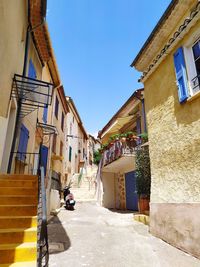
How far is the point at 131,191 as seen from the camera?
40.0 ft

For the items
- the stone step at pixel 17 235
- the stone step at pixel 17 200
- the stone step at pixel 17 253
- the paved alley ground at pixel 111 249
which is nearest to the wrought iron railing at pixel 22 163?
the stone step at pixel 17 200

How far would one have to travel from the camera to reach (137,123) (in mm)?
12273

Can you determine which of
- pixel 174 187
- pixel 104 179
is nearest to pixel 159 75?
pixel 174 187

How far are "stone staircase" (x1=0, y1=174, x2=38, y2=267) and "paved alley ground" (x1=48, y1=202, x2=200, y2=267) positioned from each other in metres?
0.91

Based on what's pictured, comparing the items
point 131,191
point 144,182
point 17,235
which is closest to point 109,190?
point 131,191

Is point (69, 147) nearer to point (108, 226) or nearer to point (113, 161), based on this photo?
point (113, 161)

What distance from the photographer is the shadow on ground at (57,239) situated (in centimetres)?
470

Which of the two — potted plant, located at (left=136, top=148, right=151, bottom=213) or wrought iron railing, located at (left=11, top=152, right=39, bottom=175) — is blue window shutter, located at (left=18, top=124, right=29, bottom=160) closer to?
wrought iron railing, located at (left=11, top=152, right=39, bottom=175)

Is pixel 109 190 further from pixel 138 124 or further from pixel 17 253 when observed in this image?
pixel 17 253

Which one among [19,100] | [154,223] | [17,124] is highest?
[19,100]

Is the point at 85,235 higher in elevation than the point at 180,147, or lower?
lower

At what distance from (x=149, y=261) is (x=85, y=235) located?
246cm

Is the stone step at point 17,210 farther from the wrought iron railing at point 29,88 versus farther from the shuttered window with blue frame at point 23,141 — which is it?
the wrought iron railing at point 29,88

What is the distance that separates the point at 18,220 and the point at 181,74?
18.8 ft
